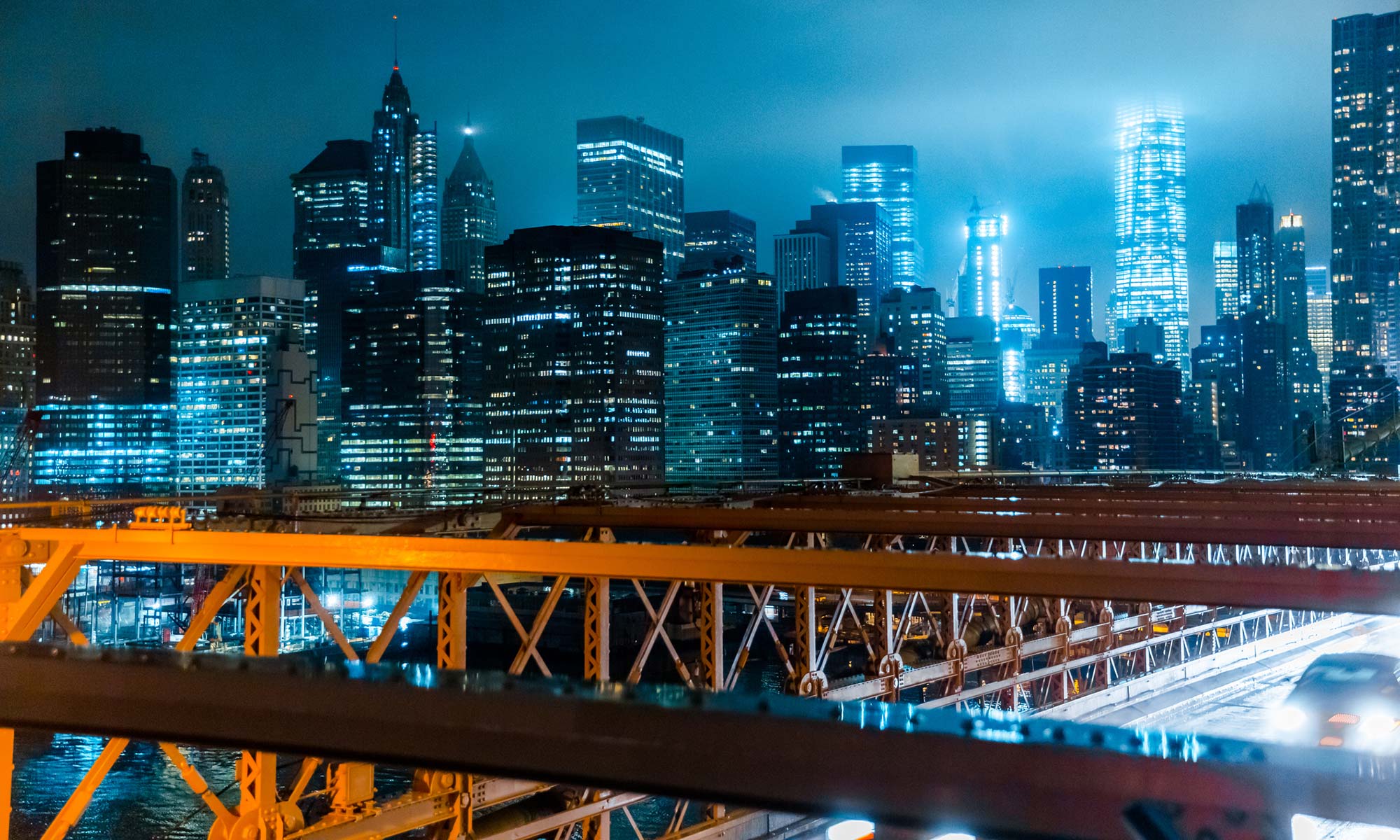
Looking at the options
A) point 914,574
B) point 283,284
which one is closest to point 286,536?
point 914,574

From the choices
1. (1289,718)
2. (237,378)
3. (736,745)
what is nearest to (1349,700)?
(1289,718)

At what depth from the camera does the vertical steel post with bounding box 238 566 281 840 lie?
9523 millimetres

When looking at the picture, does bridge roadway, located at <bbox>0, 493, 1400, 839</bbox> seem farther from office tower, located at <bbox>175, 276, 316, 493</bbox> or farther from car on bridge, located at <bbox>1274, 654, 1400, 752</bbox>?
office tower, located at <bbox>175, 276, 316, 493</bbox>

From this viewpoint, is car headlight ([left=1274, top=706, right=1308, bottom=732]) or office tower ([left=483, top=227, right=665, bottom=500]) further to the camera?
office tower ([left=483, top=227, right=665, bottom=500])

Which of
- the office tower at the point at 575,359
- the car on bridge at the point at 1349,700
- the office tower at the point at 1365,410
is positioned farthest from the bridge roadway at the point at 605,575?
the office tower at the point at 575,359

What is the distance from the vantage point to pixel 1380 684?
22.6 meters

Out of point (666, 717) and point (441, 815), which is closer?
point (666, 717)

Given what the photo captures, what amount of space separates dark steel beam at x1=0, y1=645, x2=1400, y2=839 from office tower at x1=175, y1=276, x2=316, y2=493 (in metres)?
170

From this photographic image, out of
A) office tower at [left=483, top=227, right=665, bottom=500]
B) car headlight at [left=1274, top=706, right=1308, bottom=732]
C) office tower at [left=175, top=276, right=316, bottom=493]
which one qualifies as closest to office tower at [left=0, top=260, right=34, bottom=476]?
office tower at [left=175, top=276, right=316, bottom=493]

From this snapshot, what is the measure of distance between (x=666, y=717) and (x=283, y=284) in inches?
7504

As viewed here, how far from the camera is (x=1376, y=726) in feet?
69.8

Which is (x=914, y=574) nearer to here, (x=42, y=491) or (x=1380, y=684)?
(x=1380, y=684)

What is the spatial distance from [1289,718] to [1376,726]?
2.55 m

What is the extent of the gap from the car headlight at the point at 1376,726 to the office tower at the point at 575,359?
15113cm
